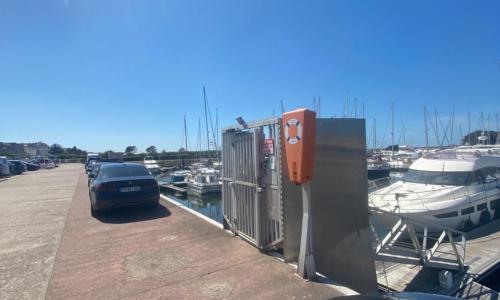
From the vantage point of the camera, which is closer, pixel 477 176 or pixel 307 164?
pixel 307 164


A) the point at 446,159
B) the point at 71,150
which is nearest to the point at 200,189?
the point at 446,159

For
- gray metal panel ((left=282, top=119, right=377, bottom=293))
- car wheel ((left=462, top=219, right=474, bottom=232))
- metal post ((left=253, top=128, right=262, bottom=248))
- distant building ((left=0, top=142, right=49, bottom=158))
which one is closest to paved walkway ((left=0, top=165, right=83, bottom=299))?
metal post ((left=253, top=128, right=262, bottom=248))

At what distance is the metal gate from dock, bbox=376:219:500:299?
13.9 feet

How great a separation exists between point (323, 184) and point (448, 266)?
5.11 meters

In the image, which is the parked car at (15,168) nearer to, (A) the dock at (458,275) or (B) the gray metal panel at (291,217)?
(A) the dock at (458,275)

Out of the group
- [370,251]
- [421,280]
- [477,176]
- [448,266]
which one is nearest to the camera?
[370,251]

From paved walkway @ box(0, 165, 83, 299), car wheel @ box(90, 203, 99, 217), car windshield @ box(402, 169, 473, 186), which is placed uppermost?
car windshield @ box(402, 169, 473, 186)

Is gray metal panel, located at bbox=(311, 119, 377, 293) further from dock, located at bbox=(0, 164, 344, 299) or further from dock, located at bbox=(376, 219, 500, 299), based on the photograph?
dock, located at bbox=(376, 219, 500, 299)

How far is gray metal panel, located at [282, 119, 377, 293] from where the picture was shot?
4.05 metres

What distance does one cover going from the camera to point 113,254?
15.8 feet

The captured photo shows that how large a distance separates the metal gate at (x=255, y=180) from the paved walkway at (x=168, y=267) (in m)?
0.32

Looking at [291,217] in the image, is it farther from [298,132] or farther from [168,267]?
[168,267]

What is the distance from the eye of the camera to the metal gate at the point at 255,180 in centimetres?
418

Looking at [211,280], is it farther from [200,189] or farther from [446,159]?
[200,189]
